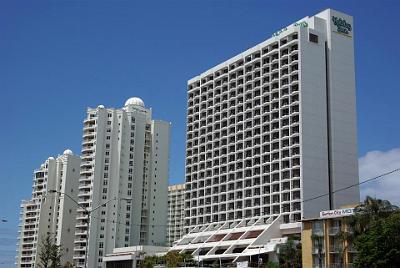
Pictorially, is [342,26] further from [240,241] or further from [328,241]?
[328,241]

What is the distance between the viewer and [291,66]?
391 feet

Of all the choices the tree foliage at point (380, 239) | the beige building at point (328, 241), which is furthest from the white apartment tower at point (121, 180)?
the tree foliage at point (380, 239)

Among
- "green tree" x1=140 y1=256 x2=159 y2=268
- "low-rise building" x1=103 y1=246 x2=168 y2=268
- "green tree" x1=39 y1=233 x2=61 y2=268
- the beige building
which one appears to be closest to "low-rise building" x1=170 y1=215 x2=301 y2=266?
"green tree" x1=140 y1=256 x2=159 y2=268

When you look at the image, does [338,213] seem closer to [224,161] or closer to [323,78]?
[323,78]

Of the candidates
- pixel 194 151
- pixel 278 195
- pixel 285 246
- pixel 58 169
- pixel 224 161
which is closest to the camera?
pixel 285 246

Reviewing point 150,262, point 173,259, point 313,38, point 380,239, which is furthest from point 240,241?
point 380,239

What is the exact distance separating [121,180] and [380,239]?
101m

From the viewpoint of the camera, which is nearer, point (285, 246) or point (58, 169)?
point (285, 246)

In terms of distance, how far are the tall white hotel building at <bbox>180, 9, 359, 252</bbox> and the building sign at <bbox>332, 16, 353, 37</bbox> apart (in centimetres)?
21

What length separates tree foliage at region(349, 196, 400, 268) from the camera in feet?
220

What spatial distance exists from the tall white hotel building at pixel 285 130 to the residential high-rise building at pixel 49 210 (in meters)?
51.0

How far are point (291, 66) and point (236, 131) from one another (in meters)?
20.8

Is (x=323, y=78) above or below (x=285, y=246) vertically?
above

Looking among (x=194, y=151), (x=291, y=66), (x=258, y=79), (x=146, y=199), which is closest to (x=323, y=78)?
(x=291, y=66)
